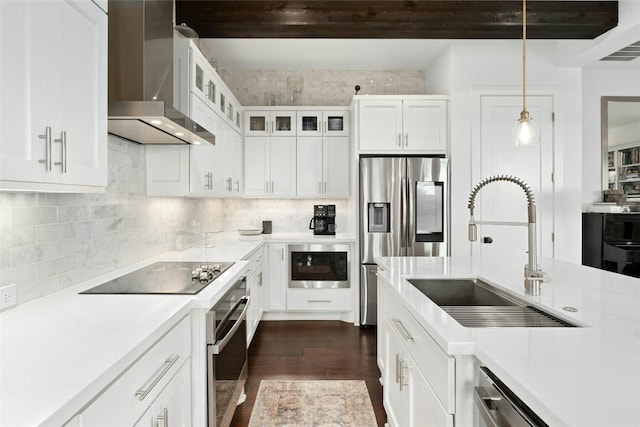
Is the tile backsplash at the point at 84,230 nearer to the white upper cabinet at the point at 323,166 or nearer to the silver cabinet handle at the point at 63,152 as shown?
the silver cabinet handle at the point at 63,152

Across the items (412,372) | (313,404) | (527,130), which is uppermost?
(527,130)

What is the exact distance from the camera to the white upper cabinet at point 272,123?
14.6 feet

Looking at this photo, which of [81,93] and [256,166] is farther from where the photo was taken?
[256,166]

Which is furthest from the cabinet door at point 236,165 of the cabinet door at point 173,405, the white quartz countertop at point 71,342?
the cabinet door at point 173,405

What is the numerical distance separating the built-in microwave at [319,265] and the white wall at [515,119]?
1180 millimetres

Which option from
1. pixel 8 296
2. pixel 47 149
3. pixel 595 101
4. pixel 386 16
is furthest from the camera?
pixel 595 101

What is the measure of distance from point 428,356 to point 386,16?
284cm

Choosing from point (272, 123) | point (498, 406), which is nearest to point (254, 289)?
point (272, 123)

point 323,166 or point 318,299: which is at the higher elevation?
point 323,166

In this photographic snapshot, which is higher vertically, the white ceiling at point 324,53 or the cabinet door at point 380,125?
the white ceiling at point 324,53

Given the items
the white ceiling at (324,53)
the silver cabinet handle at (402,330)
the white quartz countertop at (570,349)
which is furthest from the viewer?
the white ceiling at (324,53)

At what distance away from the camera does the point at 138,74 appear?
1971mm

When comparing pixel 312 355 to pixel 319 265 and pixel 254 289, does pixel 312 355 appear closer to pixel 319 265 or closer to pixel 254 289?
pixel 254 289

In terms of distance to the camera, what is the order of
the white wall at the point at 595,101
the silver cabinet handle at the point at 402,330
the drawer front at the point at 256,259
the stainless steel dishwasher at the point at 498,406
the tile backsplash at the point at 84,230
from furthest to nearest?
1. the white wall at the point at 595,101
2. the drawer front at the point at 256,259
3. the silver cabinet handle at the point at 402,330
4. the tile backsplash at the point at 84,230
5. the stainless steel dishwasher at the point at 498,406
